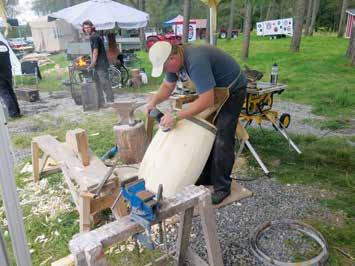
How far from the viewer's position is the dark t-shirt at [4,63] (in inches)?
229

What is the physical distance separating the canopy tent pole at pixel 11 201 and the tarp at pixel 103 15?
26.9 ft

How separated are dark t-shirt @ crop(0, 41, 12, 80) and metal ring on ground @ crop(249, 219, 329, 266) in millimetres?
5579

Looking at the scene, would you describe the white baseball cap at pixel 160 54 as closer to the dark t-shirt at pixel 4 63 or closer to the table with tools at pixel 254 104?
the table with tools at pixel 254 104

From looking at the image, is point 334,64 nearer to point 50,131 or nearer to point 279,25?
point 50,131

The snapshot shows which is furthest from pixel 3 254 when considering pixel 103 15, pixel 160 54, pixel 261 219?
pixel 103 15

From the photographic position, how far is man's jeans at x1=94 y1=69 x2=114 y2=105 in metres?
6.97

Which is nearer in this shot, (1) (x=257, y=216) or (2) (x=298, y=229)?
(2) (x=298, y=229)

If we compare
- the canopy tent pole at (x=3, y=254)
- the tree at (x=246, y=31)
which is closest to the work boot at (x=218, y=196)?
the canopy tent pole at (x=3, y=254)

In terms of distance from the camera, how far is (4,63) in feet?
19.2

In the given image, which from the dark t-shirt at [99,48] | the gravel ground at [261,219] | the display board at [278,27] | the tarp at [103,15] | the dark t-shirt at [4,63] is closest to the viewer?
the gravel ground at [261,219]

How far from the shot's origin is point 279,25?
24.1 m

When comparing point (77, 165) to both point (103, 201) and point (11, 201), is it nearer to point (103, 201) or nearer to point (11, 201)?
point (103, 201)

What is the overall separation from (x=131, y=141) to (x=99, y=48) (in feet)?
13.7

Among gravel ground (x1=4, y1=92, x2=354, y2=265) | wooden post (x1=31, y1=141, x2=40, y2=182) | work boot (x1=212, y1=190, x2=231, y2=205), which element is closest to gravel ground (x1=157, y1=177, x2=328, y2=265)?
gravel ground (x1=4, y1=92, x2=354, y2=265)
